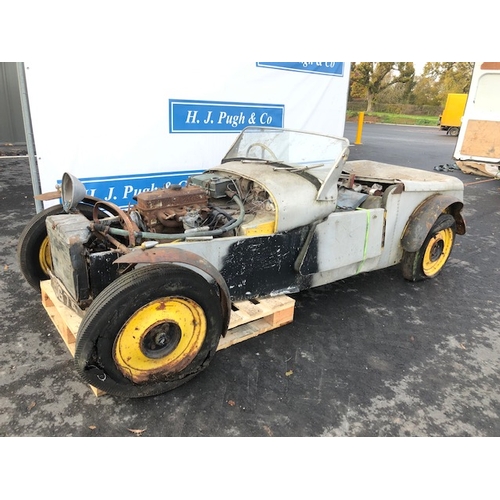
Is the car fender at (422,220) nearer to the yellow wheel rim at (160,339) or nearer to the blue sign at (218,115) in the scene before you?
the yellow wheel rim at (160,339)

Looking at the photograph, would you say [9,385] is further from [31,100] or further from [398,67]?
[398,67]

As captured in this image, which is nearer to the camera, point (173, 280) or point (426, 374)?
point (173, 280)

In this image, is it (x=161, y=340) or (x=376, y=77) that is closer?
(x=161, y=340)

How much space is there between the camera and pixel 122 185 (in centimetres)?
548

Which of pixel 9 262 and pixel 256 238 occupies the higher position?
pixel 256 238

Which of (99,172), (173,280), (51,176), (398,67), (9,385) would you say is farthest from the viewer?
(398,67)

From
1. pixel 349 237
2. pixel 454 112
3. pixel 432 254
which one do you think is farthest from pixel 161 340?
pixel 454 112

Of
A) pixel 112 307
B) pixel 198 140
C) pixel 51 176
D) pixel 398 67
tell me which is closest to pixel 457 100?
pixel 398 67

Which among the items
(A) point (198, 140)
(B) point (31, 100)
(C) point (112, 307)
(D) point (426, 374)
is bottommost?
(D) point (426, 374)

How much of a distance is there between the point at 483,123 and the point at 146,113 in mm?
8653

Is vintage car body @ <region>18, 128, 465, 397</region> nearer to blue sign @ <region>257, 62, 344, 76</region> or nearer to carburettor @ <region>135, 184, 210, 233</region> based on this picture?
carburettor @ <region>135, 184, 210, 233</region>

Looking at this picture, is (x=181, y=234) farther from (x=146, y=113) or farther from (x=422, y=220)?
(x=146, y=113)

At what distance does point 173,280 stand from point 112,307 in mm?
384

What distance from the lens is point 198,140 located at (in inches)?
236
